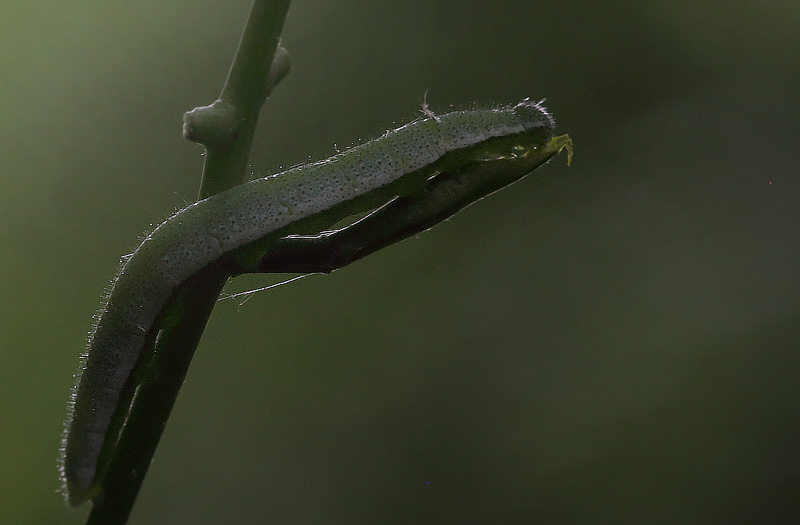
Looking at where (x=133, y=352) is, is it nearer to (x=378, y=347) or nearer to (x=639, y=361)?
(x=378, y=347)

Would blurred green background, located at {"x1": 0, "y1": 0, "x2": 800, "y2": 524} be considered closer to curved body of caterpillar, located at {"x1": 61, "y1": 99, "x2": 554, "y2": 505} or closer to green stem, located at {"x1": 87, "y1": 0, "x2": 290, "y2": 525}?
curved body of caterpillar, located at {"x1": 61, "y1": 99, "x2": 554, "y2": 505}

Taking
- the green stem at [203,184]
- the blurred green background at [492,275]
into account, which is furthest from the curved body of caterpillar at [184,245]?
the blurred green background at [492,275]

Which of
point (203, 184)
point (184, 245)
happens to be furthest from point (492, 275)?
point (203, 184)

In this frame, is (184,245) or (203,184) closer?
(203,184)

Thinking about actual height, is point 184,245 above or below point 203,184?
below

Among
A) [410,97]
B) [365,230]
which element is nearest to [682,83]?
[410,97]

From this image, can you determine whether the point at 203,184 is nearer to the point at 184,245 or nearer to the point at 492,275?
the point at 184,245
